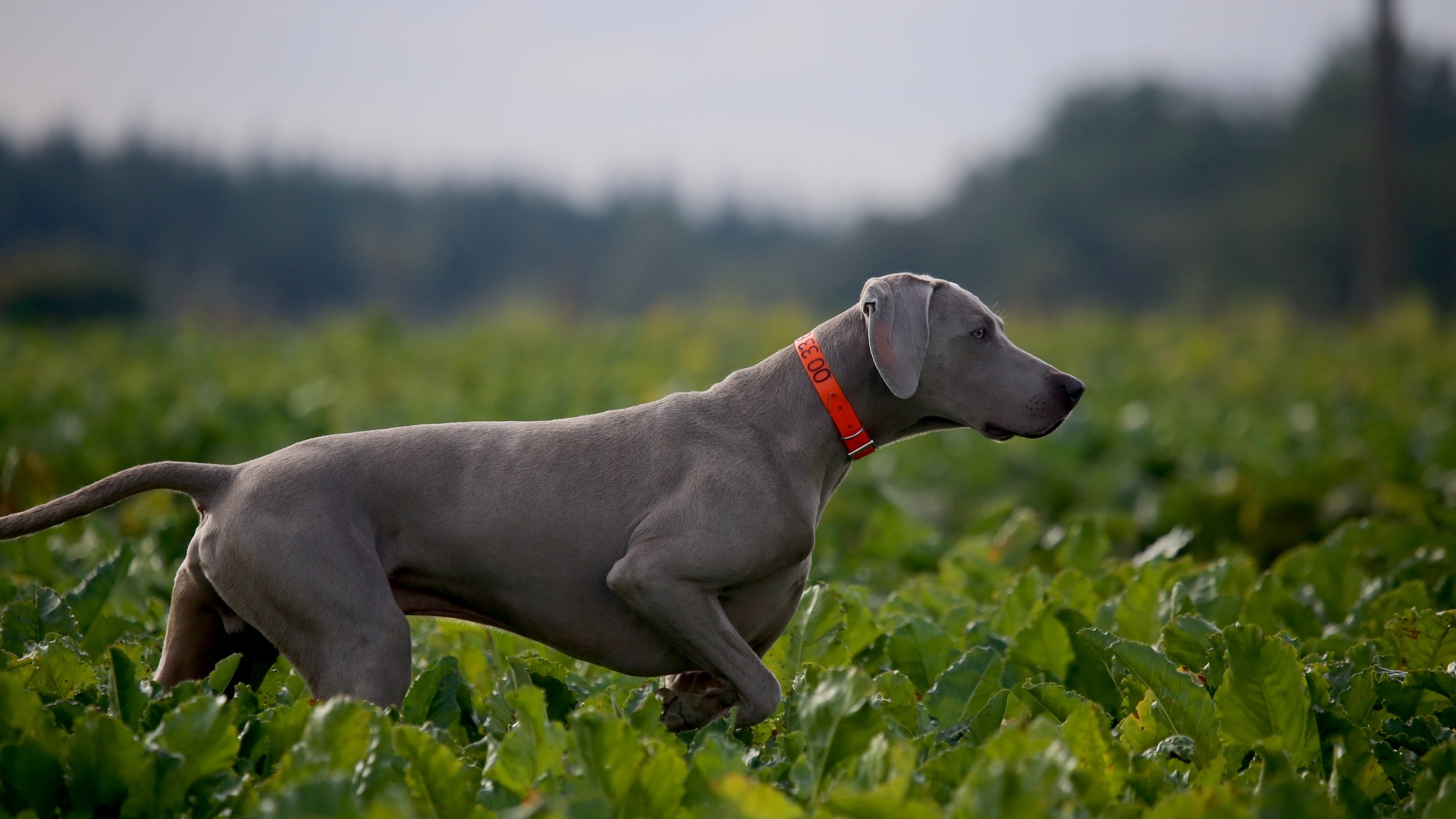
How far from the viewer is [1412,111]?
119 ft

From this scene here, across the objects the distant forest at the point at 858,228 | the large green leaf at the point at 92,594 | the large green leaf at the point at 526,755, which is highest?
the large green leaf at the point at 526,755

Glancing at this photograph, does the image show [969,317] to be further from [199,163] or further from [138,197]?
[199,163]

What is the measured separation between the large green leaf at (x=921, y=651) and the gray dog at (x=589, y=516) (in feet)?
1.74

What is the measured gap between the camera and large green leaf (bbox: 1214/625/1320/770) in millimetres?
2844

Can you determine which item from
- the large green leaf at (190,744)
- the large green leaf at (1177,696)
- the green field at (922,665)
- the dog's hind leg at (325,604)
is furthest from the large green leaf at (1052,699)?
the large green leaf at (190,744)

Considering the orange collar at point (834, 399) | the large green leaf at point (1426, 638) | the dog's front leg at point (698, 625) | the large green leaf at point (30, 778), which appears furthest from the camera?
the large green leaf at point (1426, 638)

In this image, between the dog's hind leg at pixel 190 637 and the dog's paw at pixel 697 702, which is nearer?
the dog's hind leg at pixel 190 637

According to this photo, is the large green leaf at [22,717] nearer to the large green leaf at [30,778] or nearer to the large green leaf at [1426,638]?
the large green leaf at [30,778]

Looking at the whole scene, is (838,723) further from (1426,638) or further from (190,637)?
(1426,638)

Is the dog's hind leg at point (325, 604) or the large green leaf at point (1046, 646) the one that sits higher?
the dog's hind leg at point (325, 604)

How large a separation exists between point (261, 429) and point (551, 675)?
17.8ft

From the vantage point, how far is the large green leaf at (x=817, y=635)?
3.61 meters

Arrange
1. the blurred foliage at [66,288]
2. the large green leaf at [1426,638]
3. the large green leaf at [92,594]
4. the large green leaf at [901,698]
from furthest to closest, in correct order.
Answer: the blurred foliage at [66,288], the large green leaf at [92,594], the large green leaf at [1426,638], the large green leaf at [901,698]

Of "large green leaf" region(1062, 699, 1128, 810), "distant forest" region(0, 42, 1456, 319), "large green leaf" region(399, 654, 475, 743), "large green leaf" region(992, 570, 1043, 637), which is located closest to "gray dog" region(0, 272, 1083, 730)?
"large green leaf" region(399, 654, 475, 743)
